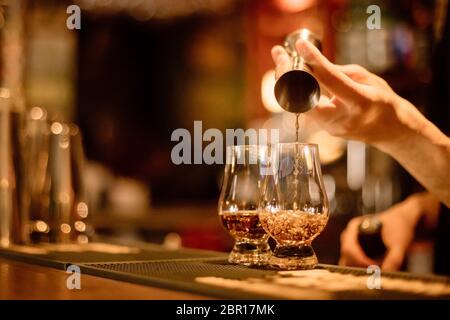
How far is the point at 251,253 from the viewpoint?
141cm

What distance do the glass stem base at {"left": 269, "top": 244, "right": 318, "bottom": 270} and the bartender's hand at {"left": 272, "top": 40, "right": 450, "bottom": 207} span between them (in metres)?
0.31

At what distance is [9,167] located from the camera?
74.2 inches

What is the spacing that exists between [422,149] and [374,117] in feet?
0.74

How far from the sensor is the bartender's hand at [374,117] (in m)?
1.32

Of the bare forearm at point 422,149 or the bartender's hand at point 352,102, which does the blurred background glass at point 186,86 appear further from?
the bartender's hand at point 352,102

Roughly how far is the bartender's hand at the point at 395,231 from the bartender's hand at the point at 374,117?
20cm

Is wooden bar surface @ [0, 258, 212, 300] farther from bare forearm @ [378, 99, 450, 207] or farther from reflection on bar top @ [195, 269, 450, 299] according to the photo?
bare forearm @ [378, 99, 450, 207]

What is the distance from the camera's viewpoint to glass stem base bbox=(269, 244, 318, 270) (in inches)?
51.4

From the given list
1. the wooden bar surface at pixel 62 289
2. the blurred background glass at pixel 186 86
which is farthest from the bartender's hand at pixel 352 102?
the blurred background glass at pixel 186 86

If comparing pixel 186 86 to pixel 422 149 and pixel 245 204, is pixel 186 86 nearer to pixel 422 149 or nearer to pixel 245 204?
pixel 422 149

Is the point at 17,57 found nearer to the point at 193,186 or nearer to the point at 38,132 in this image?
the point at 38,132
